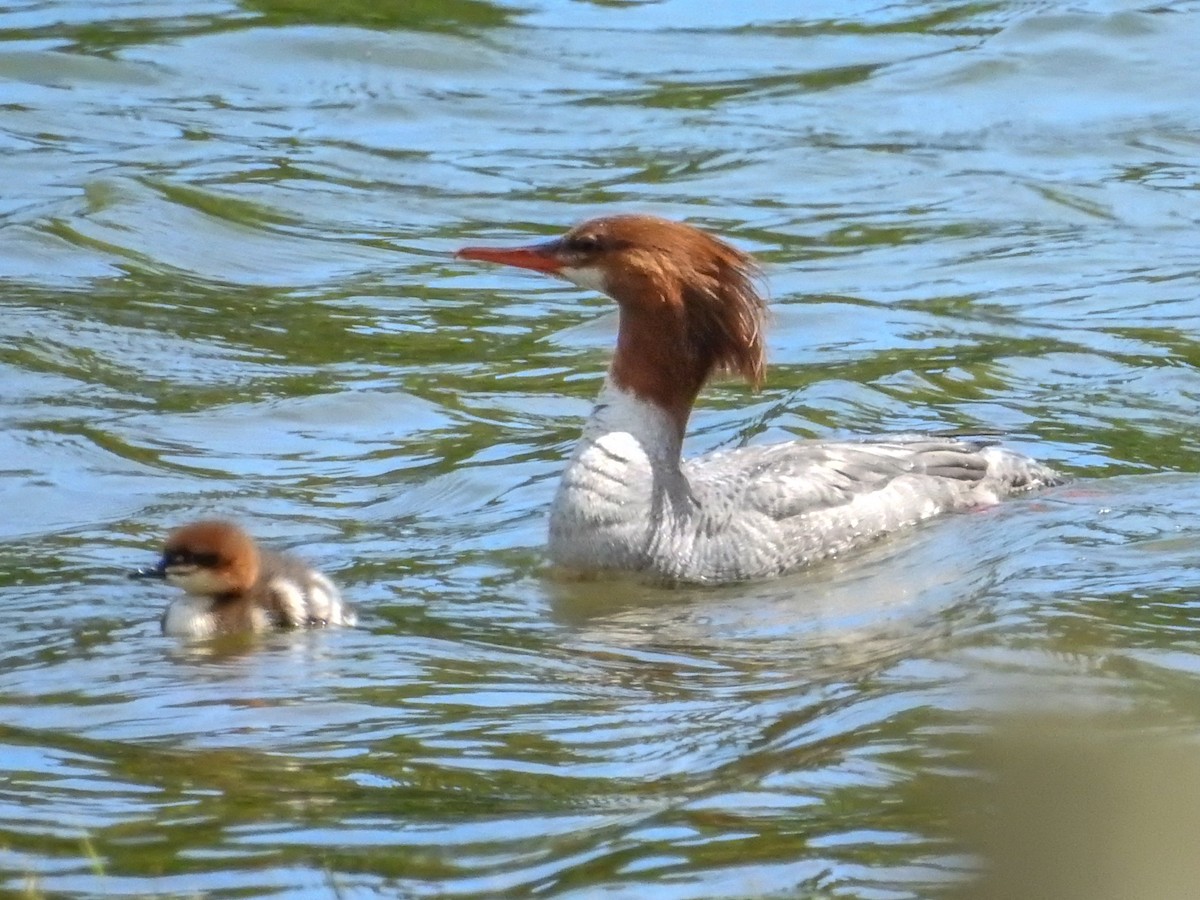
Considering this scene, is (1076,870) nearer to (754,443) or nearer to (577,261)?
(577,261)

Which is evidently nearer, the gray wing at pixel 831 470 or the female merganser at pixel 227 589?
the female merganser at pixel 227 589

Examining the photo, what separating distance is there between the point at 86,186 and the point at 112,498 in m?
4.87

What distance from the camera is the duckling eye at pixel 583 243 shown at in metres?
7.47

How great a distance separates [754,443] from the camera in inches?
367

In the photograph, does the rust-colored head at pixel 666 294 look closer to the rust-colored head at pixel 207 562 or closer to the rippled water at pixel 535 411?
the rippled water at pixel 535 411

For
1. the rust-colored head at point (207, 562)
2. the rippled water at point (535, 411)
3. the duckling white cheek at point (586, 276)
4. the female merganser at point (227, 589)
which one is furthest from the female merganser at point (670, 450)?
the rust-colored head at point (207, 562)

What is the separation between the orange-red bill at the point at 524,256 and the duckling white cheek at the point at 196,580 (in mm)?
1578

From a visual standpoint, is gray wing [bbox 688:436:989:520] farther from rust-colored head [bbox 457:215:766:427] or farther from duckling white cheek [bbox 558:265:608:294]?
duckling white cheek [bbox 558:265:608:294]

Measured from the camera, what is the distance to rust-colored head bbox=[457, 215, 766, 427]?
7.48m

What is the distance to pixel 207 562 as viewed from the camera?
631cm

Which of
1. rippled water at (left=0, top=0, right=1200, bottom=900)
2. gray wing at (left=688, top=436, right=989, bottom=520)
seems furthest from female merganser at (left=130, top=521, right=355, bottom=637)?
gray wing at (left=688, top=436, right=989, bottom=520)

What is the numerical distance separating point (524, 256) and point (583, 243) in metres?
0.23

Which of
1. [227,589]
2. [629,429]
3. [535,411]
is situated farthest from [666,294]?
[535,411]

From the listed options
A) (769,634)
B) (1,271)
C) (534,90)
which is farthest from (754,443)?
(534,90)
